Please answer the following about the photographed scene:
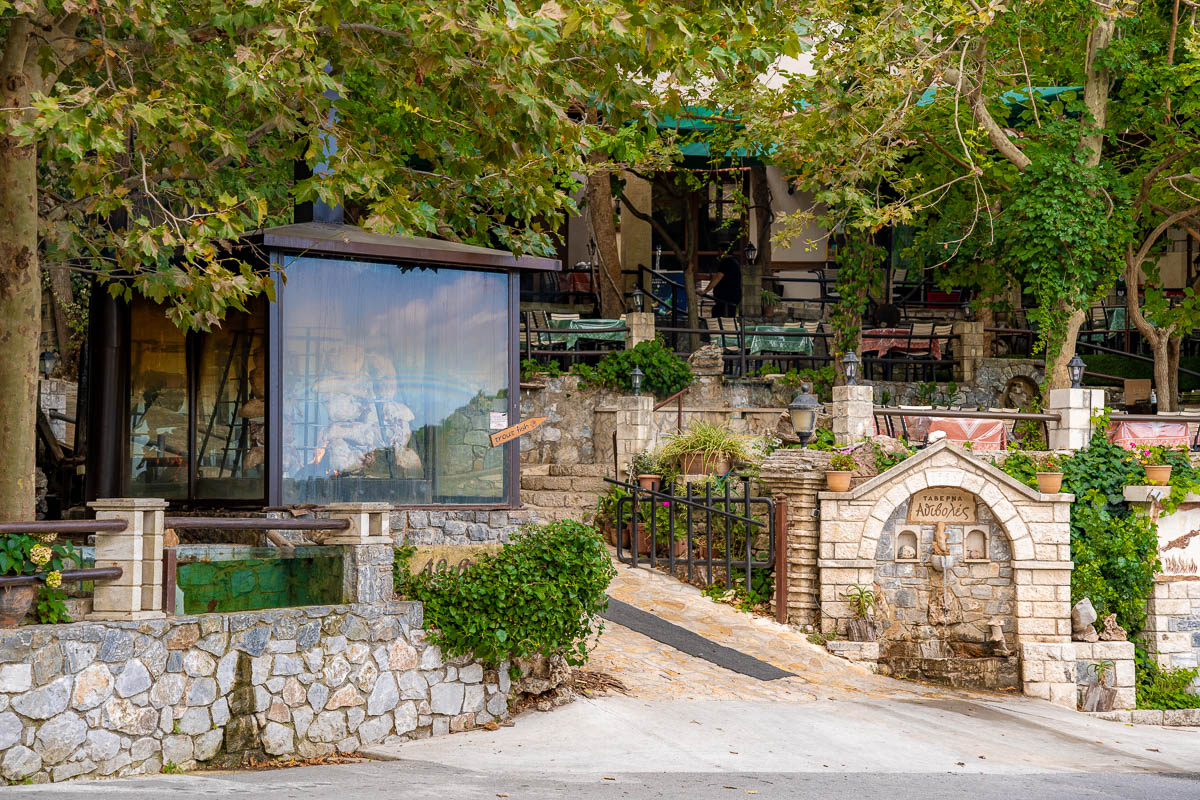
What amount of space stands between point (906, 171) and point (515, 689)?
13229mm

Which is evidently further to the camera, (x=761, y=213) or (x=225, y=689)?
(x=761, y=213)

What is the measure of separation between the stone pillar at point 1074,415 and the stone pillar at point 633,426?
216 inches

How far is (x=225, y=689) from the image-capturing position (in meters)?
8.48

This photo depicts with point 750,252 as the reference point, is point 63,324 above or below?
below

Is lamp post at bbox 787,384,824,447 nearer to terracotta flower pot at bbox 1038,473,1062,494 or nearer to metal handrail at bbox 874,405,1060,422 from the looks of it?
metal handrail at bbox 874,405,1060,422

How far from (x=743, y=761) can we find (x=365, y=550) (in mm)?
3098

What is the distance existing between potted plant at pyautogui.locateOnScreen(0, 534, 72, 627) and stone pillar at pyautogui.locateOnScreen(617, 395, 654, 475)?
1102 centimetres

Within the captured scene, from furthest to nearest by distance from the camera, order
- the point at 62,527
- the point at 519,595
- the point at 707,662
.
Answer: the point at 707,662 → the point at 519,595 → the point at 62,527

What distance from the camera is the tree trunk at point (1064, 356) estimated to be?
711 inches

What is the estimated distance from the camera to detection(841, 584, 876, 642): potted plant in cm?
1404

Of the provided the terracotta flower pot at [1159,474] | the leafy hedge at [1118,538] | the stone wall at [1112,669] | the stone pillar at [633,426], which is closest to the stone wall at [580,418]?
the stone pillar at [633,426]

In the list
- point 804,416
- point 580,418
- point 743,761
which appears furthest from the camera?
point 580,418

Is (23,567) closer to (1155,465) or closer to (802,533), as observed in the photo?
(802,533)

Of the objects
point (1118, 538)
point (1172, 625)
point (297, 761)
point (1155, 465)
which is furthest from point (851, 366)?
point (297, 761)
